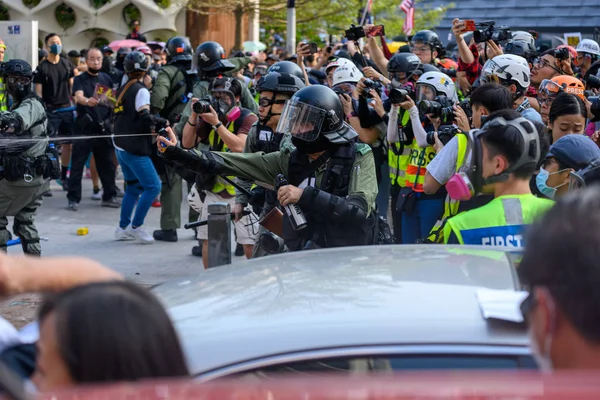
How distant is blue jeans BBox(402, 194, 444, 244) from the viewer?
6320 millimetres

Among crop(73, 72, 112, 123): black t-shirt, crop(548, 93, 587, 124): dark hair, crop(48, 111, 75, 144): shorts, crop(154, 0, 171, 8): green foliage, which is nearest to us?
crop(548, 93, 587, 124): dark hair

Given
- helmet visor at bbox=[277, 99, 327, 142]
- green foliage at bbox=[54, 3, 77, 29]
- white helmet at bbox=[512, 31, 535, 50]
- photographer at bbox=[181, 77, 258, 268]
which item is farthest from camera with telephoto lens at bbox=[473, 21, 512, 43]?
green foliage at bbox=[54, 3, 77, 29]

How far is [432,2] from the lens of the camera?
29.4 metres

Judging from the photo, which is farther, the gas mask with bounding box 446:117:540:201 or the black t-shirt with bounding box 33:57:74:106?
the black t-shirt with bounding box 33:57:74:106

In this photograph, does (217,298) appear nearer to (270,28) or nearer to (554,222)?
(554,222)

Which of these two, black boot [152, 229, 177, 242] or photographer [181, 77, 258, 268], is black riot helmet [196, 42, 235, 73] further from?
black boot [152, 229, 177, 242]

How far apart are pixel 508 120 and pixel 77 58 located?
1371cm

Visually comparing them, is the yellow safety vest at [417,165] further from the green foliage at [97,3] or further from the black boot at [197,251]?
the green foliage at [97,3]

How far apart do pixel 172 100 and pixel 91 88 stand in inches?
115

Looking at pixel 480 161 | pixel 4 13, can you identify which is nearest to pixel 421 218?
pixel 480 161

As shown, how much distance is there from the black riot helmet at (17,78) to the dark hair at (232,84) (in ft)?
5.00

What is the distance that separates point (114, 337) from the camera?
1.62 metres

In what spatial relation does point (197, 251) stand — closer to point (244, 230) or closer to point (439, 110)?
point (244, 230)

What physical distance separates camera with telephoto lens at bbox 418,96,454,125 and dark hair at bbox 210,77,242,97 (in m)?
1.80
